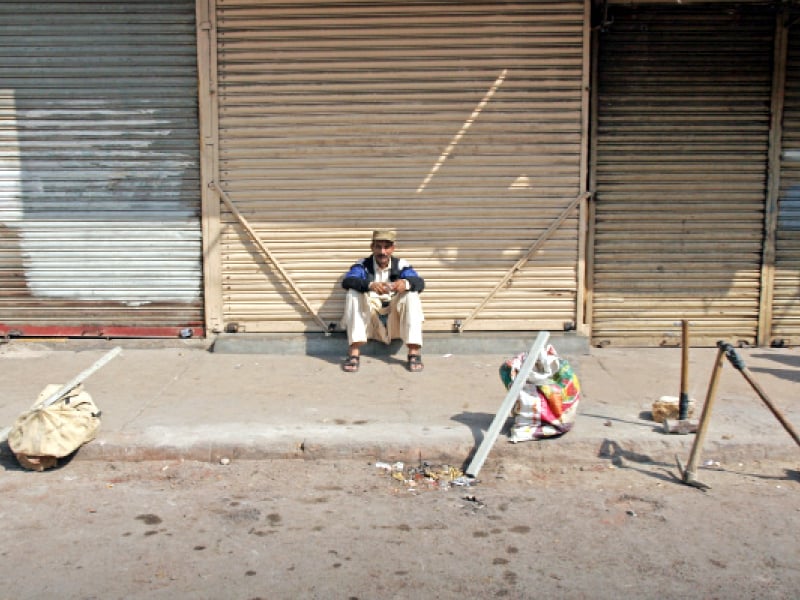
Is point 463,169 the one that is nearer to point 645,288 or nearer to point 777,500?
point 645,288

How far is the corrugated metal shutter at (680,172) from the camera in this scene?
7734mm

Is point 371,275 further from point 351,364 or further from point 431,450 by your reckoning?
point 431,450

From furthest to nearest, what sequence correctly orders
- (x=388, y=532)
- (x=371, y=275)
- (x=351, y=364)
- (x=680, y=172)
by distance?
(x=680, y=172), (x=371, y=275), (x=351, y=364), (x=388, y=532)

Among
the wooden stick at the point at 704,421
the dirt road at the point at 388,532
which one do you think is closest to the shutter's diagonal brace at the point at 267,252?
the dirt road at the point at 388,532

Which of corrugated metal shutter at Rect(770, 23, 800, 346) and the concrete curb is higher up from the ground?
corrugated metal shutter at Rect(770, 23, 800, 346)

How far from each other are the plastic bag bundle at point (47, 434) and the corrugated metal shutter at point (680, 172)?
5.06m

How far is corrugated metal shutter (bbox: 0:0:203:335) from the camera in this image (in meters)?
7.43

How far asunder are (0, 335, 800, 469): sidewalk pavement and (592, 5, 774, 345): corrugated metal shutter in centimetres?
51

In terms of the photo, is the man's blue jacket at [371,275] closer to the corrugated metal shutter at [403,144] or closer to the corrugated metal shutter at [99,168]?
the corrugated metal shutter at [403,144]

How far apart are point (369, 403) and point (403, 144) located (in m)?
2.68

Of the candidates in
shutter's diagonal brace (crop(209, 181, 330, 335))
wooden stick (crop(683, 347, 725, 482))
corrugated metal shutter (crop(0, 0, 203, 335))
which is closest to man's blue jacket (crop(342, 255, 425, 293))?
shutter's diagonal brace (crop(209, 181, 330, 335))

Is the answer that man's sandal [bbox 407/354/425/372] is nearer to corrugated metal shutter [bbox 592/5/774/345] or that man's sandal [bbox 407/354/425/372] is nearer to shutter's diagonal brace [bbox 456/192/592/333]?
shutter's diagonal brace [bbox 456/192/592/333]

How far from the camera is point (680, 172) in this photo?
7.84 meters

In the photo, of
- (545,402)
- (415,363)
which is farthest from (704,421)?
(415,363)
